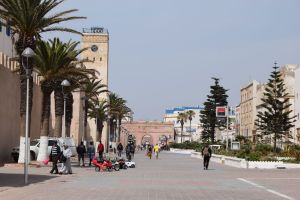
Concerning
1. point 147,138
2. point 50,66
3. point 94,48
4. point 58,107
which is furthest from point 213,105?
point 147,138

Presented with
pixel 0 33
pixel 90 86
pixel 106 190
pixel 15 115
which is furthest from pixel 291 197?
pixel 90 86

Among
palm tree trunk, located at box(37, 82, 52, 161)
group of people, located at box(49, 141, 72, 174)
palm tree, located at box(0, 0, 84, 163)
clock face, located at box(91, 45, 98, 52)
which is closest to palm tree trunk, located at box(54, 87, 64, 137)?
palm tree trunk, located at box(37, 82, 52, 161)

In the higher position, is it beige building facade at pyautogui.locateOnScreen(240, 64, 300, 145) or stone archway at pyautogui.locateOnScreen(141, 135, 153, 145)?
beige building facade at pyautogui.locateOnScreen(240, 64, 300, 145)

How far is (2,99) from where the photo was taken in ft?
123

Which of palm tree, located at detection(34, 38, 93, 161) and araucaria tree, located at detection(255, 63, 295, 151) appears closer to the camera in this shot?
palm tree, located at detection(34, 38, 93, 161)

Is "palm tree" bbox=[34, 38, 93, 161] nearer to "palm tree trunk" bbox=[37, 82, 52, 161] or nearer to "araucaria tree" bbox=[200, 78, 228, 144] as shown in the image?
"palm tree trunk" bbox=[37, 82, 52, 161]

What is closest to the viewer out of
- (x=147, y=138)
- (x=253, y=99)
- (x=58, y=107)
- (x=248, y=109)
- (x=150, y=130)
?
(x=58, y=107)

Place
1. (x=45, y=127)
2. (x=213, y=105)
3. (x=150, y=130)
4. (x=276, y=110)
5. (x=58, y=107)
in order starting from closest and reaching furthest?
(x=45, y=127) < (x=58, y=107) < (x=276, y=110) < (x=213, y=105) < (x=150, y=130)

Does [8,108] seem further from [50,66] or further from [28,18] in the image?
[28,18]

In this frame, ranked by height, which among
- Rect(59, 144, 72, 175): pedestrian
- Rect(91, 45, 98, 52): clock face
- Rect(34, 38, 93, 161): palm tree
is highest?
Rect(91, 45, 98, 52): clock face

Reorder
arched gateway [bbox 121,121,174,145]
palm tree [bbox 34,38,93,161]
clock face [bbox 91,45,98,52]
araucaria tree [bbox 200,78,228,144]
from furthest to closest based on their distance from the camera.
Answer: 1. arched gateway [bbox 121,121,174,145]
2. clock face [bbox 91,45,98,52]
3. araucaria tree [bbox 200,78,228,144]
4. palm tree [bbox 34,38,93,161]

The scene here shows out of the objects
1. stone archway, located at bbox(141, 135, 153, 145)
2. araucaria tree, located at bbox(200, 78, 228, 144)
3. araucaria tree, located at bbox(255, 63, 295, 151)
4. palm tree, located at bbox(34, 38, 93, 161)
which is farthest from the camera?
stone archway, located at bbox(141, 135, 153, 145)

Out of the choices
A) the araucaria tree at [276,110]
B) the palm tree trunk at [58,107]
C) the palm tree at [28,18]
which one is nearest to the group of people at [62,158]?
the palm tree at [28,18]

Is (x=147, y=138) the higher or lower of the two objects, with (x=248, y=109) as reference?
lower
